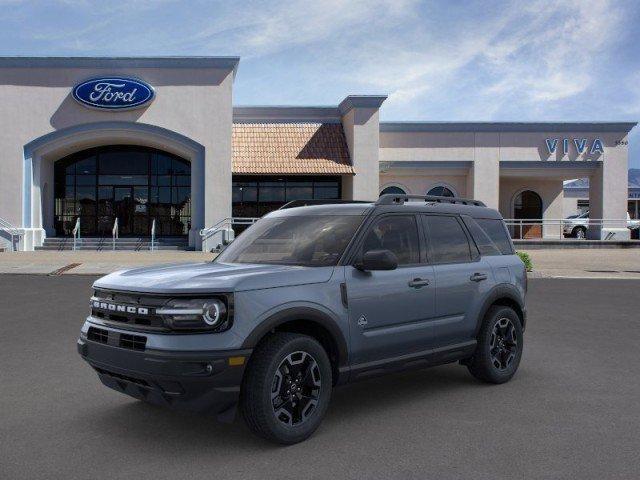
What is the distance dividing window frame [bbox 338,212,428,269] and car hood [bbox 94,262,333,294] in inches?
10.4

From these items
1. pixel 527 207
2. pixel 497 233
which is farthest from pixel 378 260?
pixel 527 207

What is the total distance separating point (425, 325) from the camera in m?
5.45

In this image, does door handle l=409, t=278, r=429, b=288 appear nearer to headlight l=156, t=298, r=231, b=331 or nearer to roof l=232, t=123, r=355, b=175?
headlight l=156, t=298, r=231, b=331

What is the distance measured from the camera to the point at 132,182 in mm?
32250

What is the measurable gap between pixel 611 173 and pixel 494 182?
6.48m

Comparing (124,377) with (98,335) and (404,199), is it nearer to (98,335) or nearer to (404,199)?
(98,335)

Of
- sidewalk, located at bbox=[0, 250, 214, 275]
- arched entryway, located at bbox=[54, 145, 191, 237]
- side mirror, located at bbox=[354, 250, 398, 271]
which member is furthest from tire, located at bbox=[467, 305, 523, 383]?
arched entryway, located at bbox=[54, 145, 191, 237]

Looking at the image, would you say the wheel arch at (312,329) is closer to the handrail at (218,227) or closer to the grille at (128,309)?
the grille at (128,309)

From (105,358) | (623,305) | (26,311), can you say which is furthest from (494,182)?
(105,358)

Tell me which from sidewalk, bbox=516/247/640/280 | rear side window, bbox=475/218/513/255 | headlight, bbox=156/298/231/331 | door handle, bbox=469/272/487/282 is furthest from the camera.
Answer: sidewalk, bbox=516/247/640/280

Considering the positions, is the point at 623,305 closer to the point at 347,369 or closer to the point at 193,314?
the point at 347,369

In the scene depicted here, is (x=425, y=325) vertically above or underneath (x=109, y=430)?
above

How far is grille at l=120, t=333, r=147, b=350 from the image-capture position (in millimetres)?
4285

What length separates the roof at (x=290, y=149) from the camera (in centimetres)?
3012
